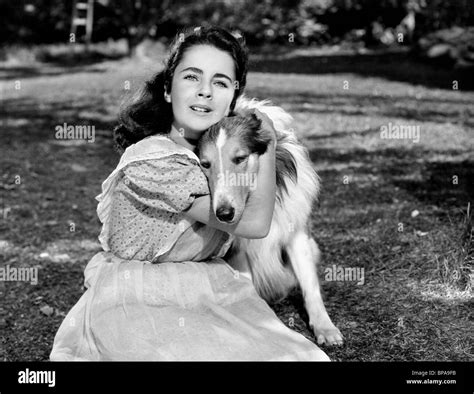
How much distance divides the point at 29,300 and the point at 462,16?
44.5 feet

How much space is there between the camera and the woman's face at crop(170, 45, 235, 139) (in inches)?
112

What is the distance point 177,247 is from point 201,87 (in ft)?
2.27

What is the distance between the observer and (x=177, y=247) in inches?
113

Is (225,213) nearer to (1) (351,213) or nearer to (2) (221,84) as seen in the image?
(2) (221,84)

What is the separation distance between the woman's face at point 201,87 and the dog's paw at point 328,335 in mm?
1156

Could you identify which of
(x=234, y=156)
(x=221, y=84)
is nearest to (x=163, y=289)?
(x=234, y=156)

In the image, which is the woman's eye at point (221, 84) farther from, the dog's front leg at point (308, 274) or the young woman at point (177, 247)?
the dog's front leg at point (308, 274)

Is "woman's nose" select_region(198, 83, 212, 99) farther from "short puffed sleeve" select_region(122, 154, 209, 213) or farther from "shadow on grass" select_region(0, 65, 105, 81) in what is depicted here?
"shadow on grass" select_region(0, 65, 105, 81)

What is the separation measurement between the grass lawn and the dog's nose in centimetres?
94

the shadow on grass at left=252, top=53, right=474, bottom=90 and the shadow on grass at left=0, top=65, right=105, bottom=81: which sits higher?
the shadow on grass at left=252, top=53, right=474, bottom=90

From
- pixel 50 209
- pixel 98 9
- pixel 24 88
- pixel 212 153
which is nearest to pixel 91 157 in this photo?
pixel 50 209

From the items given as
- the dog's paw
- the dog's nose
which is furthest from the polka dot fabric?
the dog's paw

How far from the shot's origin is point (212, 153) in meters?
2.82

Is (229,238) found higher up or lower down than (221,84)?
lower down
